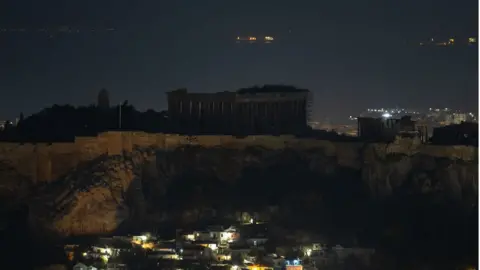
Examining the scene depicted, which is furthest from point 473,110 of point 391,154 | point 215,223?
point 215,223

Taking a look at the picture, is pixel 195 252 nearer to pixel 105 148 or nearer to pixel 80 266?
pixel 80 266

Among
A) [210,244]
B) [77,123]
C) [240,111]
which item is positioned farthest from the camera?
[77,123]

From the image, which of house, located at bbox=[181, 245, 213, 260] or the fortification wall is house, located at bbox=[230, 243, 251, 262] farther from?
the fortification wall

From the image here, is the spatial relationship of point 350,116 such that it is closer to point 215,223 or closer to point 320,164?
point 320,164

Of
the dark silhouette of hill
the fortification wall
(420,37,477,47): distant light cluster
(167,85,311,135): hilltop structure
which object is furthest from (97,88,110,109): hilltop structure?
(420,37,477,47): distant light cluster

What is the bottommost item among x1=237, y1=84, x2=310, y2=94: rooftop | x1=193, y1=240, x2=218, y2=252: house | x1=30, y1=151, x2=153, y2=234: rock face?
x1=193, y1=240, x2=218, y2=252: house

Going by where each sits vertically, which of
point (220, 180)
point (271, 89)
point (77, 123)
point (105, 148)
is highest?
point (271, 89)

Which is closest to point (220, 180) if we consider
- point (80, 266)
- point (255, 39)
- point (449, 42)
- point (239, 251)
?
point (239, 251)
